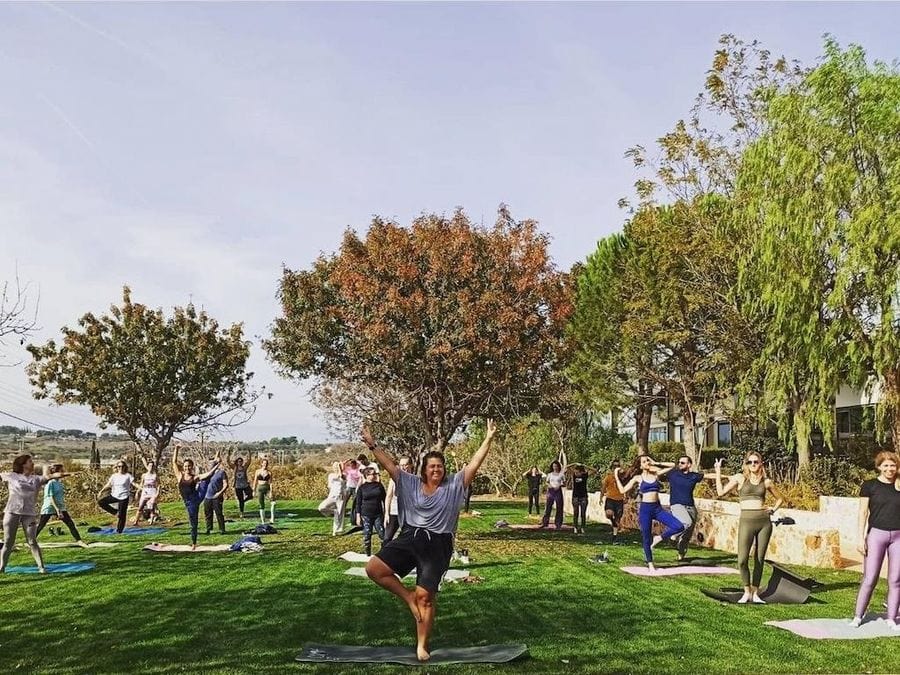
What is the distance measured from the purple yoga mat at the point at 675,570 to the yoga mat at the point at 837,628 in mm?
3960

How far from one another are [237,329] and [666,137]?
1778 centimetres

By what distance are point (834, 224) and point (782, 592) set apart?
37.3 feet

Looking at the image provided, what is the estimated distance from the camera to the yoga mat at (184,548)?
1611 cm

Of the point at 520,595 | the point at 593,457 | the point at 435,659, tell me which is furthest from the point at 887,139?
the point at 593,457

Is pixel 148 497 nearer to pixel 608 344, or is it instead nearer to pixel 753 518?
pixel 753 518

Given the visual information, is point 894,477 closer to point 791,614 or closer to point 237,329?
point 791,614

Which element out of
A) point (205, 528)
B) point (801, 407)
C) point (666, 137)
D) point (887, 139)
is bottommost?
point (205, 528)

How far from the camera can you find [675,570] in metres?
14.0

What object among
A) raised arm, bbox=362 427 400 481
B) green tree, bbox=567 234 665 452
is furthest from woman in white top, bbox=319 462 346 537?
green tree, bbox=567 234 665 452

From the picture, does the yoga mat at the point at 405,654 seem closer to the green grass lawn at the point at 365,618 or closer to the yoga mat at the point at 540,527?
the green grass lawn at the point at 365,618

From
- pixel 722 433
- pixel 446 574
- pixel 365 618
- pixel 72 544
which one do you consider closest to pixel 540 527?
pixel 446 574

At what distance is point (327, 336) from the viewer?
78.3ft

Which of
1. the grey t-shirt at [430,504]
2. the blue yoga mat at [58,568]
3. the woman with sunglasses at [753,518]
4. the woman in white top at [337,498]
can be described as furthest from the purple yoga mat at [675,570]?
the blue yoga mat at [58,568]

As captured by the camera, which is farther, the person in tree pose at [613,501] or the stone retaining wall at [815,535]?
the person in tree pose at [613,501]
